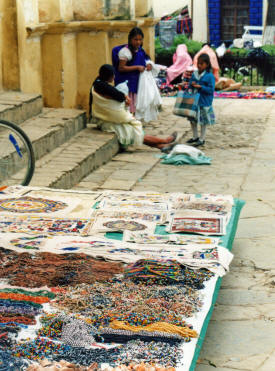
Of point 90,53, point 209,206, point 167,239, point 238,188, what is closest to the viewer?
point 167,239

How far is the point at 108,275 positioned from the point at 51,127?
4898 mm

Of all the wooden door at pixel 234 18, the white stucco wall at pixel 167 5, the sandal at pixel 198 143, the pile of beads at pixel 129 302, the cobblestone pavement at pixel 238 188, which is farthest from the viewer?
the wooden door at pixel 234 18

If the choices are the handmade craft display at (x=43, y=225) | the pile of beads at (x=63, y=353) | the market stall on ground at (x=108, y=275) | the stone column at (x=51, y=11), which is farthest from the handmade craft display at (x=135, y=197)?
the stone column at (x=51, y=11)

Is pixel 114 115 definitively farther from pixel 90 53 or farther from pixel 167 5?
pixel 167 5

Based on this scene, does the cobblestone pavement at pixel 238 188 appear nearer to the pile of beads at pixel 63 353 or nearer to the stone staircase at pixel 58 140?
the stone staircase at pixel 58 140

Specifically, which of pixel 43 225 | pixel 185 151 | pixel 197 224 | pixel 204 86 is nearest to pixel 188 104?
pixel 204 86

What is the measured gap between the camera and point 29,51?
31.9 feet

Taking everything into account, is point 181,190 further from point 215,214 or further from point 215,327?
point 215,327

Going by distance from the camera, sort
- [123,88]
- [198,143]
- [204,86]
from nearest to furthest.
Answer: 1. [204,86]
2. [123,88]
3. [198,143]

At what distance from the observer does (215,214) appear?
548 cm

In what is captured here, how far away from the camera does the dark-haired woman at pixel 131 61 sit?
10.2m

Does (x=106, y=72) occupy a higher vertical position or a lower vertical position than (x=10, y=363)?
higher

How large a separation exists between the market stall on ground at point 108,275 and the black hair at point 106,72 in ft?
12.0

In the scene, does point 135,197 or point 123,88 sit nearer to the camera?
point 135,197
